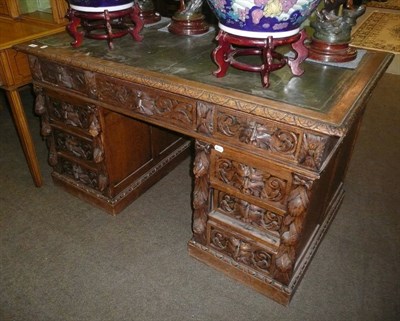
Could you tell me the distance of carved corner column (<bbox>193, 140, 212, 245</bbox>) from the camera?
1288 millimetres

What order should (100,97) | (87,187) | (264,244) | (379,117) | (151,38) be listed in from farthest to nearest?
1. (379,117)
2. (87,187)
3. (151,38)
4. (100,97)
5. (264,244)

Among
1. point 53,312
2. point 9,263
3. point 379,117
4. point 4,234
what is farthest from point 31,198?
point 379,117

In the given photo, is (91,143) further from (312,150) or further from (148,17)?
(312,150)

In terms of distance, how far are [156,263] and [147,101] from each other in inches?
27.5

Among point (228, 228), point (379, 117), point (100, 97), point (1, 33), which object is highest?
point (1, 33)

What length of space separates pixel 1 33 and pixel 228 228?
1.37 m

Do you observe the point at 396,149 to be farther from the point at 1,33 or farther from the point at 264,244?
the point at 1,33

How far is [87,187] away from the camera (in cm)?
183

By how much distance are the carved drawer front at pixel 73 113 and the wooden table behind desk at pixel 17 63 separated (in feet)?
0.47

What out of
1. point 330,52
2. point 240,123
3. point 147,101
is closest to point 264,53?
point 240,123

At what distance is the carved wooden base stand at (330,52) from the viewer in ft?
4.18

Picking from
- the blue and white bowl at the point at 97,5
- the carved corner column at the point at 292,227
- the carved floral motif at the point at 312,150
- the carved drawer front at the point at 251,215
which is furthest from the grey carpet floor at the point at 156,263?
the blue and white bowl at the point at 97,5

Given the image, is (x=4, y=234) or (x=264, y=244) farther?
(x=4, y=234)

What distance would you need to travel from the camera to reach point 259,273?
1396 mm
